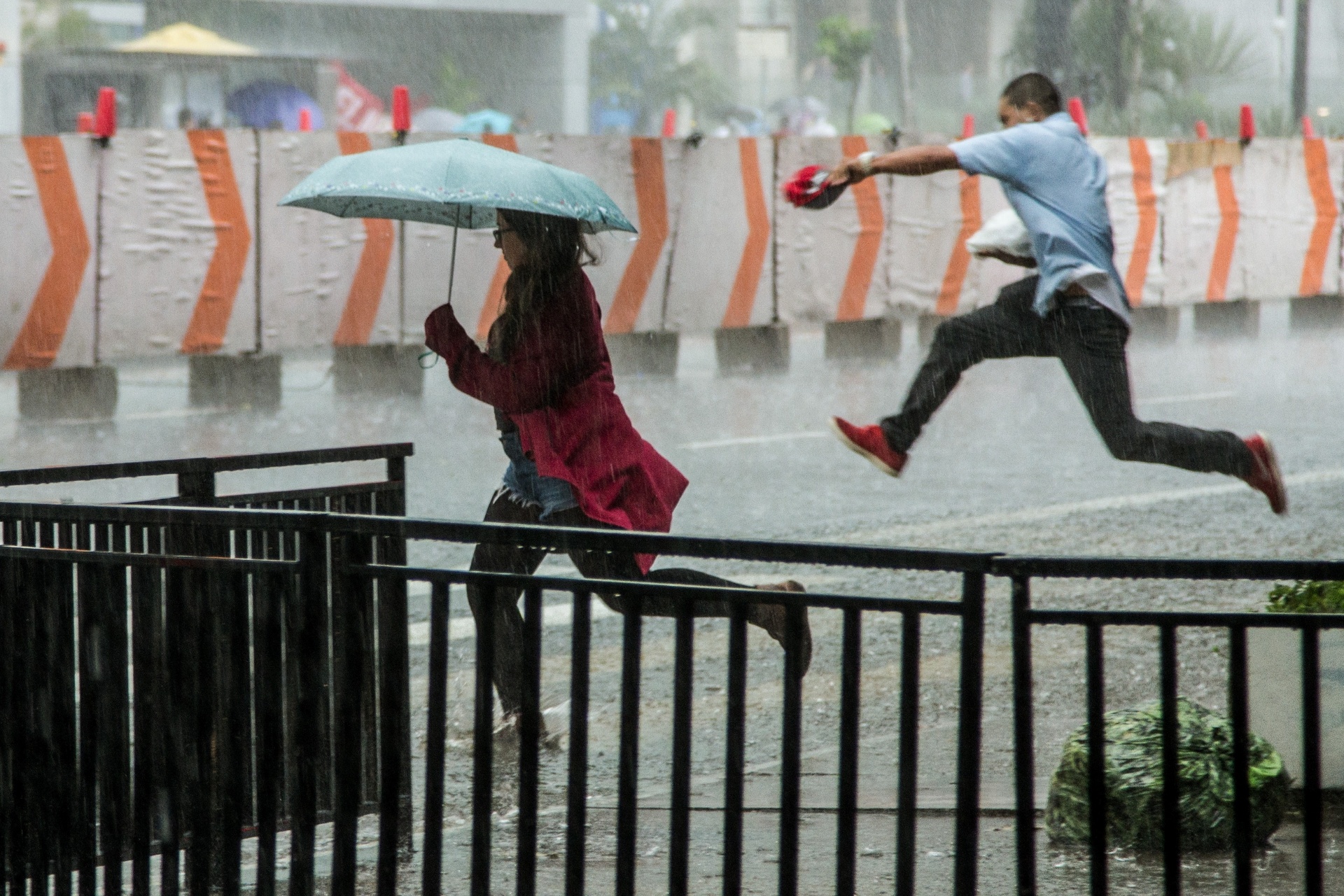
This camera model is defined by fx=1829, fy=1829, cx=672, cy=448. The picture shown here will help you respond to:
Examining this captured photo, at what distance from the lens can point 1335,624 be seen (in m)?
2.77

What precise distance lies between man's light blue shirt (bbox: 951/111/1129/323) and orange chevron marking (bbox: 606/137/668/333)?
931 cm

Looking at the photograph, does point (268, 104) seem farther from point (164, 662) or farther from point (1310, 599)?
point (164, 662)

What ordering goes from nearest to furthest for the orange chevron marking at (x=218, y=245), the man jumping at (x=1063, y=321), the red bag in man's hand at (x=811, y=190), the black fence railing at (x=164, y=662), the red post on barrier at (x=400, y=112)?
the black fence railing at (x=164, y=662) → the red bag in man's hand at (x=811, y=190) → the man jumping at (x=1063, y=321) → the orange chevron marking at (x=218, y=245) → the red post on barrier at (x=400, y=112)

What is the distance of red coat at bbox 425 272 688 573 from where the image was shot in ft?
14.6

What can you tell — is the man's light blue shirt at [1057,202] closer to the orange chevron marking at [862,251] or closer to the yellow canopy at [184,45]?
the orange chevron marking at [862,251]

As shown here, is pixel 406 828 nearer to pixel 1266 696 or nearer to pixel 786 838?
pixel 786 838

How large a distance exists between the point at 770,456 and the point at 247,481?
3145mm

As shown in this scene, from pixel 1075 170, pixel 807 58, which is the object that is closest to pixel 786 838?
pixel 1075 170

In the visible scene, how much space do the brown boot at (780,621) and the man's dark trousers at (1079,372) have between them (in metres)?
2.27

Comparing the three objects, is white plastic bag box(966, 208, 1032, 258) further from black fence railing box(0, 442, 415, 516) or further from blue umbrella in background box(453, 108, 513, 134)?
blue umbrella in background box(453, 108, 513, 134)

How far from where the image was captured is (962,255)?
58.2 ft

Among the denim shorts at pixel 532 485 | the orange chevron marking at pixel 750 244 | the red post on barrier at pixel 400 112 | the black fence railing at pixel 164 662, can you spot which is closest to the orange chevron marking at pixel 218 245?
the red post on barrier at pixel 400 112

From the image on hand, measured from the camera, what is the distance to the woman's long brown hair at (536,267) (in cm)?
449

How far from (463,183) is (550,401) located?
57 centimetres
